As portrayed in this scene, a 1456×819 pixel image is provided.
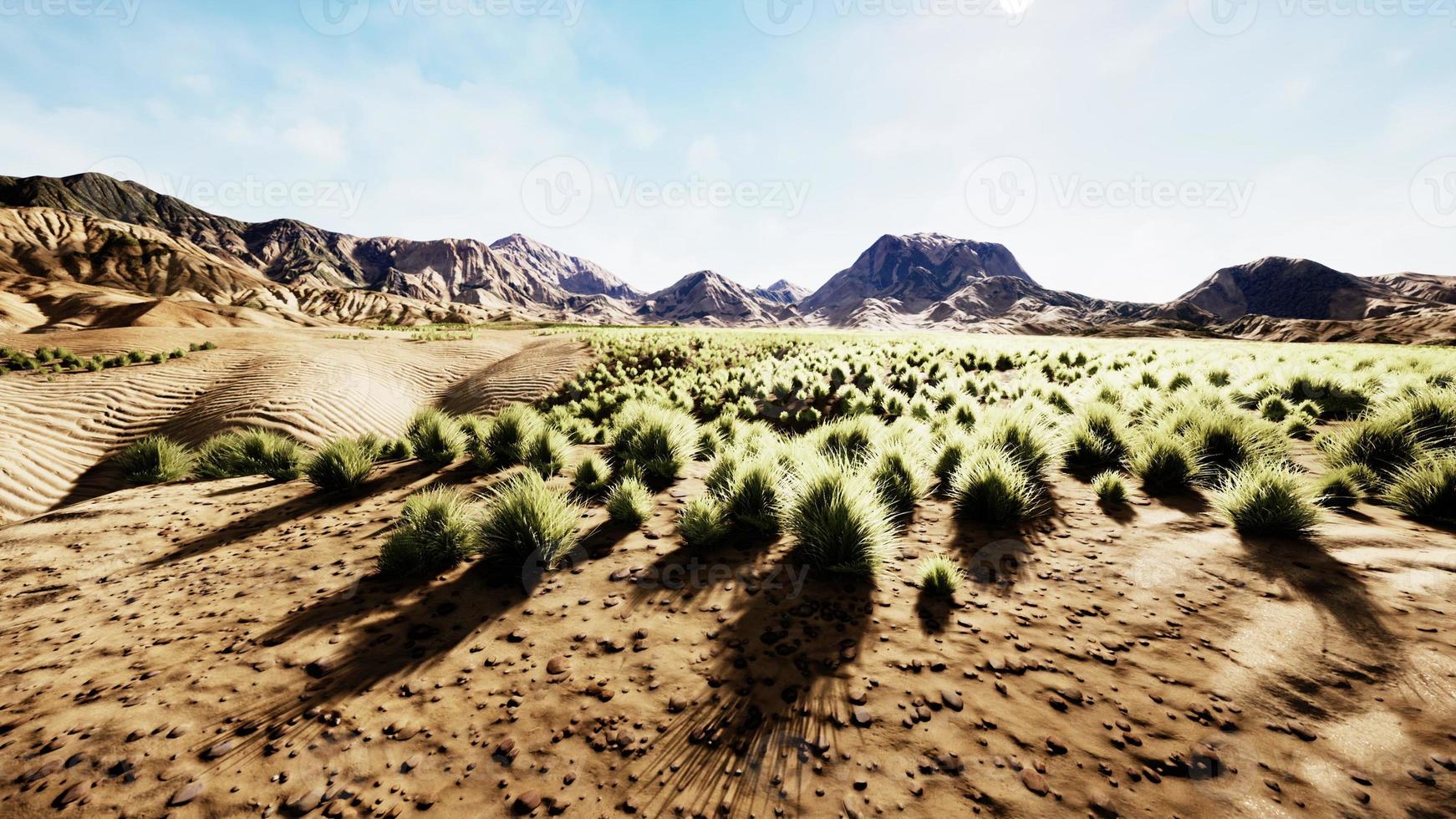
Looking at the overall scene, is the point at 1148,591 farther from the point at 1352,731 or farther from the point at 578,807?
the point at 578,807

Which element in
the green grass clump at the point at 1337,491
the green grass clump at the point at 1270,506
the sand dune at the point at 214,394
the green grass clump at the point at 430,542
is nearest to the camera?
the green grass clump at the point at 1270,506

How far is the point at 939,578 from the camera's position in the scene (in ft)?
12.2

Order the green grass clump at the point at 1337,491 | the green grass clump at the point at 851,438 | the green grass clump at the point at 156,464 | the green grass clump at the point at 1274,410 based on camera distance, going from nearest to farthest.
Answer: the green grass clump at the point at 1337,491
the green grass clump at the point at 851,438
the green grass clump at the point at 1274,410
the green grass clump at the point at 156,464

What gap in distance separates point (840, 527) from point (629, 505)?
88.1 inches

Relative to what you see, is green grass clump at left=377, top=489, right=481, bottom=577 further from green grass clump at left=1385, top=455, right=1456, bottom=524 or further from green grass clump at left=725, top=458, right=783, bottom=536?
green grass clump at left=1385, top=455, right=1456, bottom=524

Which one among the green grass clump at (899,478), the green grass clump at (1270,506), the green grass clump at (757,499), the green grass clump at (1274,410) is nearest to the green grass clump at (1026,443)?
the green grass clump at (899,478)

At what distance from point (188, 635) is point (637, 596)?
3106mm

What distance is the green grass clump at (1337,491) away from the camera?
14.7 feet

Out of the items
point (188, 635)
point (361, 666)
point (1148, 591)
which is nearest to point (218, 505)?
point (188, 635)

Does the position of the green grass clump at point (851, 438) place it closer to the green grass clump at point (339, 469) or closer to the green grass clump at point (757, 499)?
the green grass clump at point (757, 499)

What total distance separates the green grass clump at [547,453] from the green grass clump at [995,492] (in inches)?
205

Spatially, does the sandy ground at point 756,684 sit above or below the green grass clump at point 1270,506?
below

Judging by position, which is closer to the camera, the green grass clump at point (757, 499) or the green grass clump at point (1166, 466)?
the green grass clump at point (757, 499)

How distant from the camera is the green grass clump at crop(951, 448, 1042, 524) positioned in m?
4.93
